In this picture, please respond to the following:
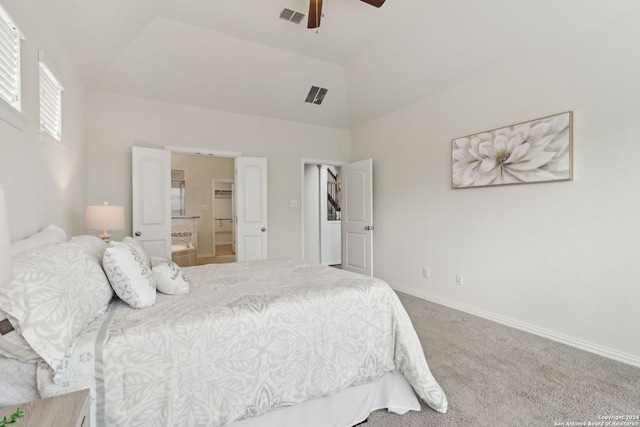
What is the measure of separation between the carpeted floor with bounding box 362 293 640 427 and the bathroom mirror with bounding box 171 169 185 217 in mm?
6658

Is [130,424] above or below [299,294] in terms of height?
below

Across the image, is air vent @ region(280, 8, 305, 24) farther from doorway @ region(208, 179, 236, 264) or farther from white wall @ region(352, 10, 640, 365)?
doorway @ region(208, 179, 236, 264)

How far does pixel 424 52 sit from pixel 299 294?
3110 millimetres

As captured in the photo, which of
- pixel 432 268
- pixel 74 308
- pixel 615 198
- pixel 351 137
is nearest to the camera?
pixel 74 308

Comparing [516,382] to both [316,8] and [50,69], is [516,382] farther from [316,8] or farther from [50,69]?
[50,69]

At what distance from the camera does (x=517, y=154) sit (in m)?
2.95

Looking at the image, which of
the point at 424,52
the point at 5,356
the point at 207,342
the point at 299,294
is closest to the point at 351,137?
the point at 424,52

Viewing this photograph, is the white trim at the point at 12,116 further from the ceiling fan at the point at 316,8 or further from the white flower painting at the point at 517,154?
the white flower painting at the point at 517,154

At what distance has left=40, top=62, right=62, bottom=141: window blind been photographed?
2.14 m

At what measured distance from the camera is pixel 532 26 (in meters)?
2.65

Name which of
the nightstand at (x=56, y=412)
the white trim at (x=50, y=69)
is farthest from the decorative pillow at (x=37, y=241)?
the white trim at (x=50, y=69)

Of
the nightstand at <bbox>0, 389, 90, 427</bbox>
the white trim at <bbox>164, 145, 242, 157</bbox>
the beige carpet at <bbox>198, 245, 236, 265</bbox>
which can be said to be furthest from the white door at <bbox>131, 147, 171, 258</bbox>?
the nightstand at <bbox>0, 389, 90, 427</bbox>

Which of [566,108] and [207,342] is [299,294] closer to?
[207,342]

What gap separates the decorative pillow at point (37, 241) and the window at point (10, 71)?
63 cm
